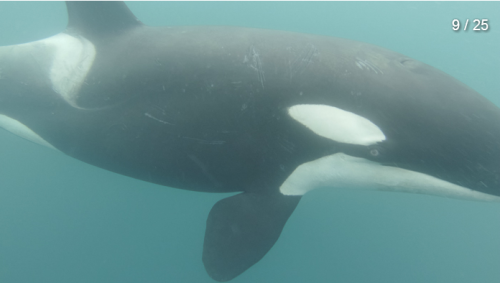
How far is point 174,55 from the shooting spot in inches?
133

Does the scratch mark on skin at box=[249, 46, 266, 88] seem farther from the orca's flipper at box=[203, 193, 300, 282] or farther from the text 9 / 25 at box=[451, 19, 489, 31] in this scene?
the text 9 / 25 at box=[451, 19, 489, 31]

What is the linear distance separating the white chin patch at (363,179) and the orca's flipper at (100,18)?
294 cm

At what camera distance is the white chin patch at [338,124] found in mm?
3008

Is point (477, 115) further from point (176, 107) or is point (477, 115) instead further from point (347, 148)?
point (176, 107)

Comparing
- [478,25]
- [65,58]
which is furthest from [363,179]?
[478,25]

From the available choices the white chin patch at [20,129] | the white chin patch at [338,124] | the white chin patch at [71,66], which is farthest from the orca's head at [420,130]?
the white chin patch at [20,129]

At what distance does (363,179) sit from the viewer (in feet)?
11.7

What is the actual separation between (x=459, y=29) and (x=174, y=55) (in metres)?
10.9

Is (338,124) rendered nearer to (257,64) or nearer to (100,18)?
(257,64)

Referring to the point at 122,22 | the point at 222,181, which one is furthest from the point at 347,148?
the point at 122,22

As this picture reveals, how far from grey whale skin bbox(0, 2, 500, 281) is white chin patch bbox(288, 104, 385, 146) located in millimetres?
11

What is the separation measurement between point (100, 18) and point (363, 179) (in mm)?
3965

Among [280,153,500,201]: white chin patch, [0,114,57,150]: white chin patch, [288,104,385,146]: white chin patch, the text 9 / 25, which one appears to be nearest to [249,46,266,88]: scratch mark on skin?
[288,104,385,146]: white chin patch

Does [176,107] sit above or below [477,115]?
below
